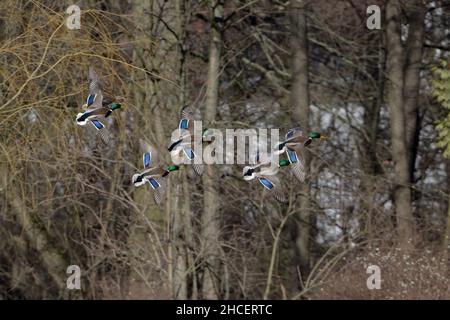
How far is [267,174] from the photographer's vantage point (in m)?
5.02

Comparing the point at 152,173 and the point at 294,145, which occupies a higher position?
the point at 294,145

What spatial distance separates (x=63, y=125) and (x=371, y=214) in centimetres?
769

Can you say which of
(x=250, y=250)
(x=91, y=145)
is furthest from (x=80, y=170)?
(x=250, y=250)

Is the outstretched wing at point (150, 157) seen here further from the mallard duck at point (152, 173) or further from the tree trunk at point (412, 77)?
the tree trunk at point (412, 77)

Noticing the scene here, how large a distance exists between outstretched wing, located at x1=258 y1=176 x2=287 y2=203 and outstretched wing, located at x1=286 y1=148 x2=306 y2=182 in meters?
0.09

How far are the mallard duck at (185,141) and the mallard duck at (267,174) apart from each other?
21 centimetres

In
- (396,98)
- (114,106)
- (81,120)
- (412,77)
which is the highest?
(412,77)

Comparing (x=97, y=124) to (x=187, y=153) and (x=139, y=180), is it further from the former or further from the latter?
(x=187, y=153)

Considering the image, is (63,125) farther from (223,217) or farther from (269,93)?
(269,93)

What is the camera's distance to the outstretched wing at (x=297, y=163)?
4789 millimetres

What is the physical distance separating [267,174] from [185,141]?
379mm

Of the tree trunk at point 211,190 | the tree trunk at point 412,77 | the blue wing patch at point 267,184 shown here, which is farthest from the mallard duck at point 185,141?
the tree trunk at point 412,77

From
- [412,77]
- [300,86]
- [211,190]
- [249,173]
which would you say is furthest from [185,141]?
[412,77]

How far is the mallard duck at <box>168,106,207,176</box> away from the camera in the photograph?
4.95 meters
